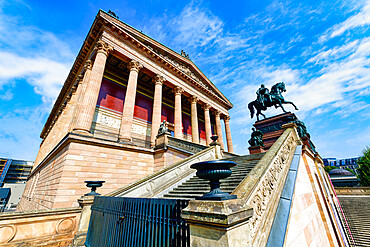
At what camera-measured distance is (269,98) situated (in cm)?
1335

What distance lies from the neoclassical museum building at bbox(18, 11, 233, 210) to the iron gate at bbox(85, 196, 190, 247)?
6188 mm

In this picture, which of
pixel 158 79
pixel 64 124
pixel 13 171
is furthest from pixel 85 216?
pixel 13 171

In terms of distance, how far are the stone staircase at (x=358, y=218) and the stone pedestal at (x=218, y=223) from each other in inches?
592

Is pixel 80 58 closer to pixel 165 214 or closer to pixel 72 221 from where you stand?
pixel 72 221

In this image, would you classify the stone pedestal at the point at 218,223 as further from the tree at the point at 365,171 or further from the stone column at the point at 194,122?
the tree at the point at 365,171

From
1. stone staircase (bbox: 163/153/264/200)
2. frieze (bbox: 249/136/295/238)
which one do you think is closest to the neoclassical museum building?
stone staircase (bbox: 163/153/264/200)

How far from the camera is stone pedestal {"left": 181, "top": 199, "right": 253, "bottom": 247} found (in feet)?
5.74

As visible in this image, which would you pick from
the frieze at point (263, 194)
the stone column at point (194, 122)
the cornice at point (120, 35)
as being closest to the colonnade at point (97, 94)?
the stone column at point (194, 122)

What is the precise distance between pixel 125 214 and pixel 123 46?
16.3 meters

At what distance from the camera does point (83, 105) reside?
11.7 meters

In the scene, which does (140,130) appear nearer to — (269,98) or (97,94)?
(97,94)

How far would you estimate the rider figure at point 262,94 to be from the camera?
13.6m

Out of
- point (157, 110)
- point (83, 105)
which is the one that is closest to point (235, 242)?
point (83, 105)

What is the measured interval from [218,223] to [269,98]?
13.8 m
